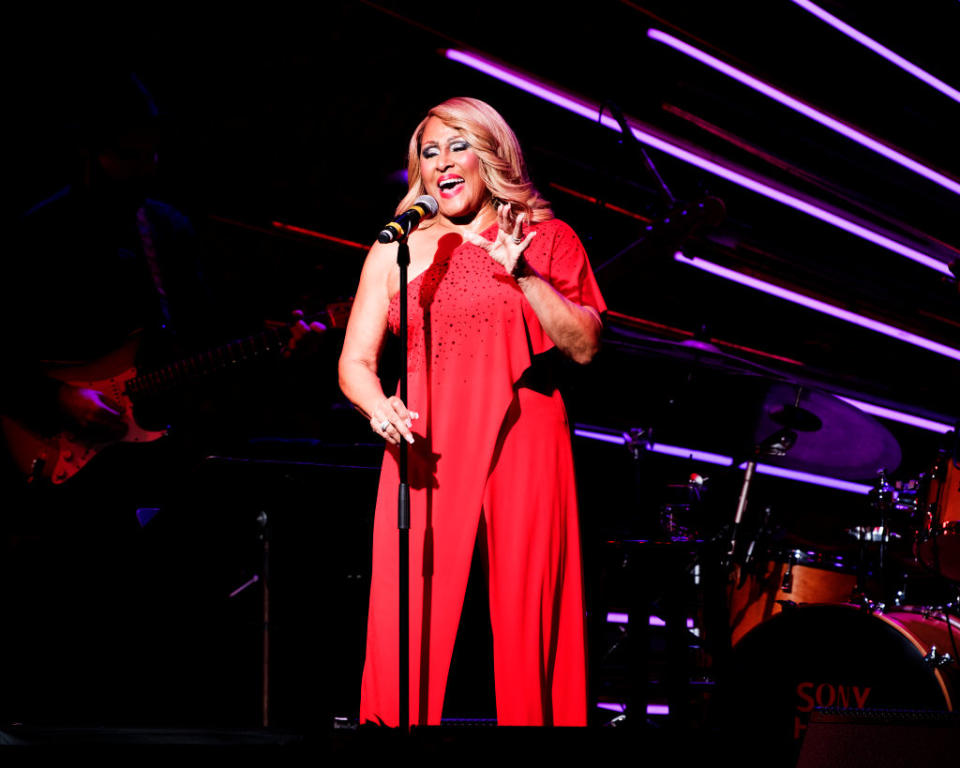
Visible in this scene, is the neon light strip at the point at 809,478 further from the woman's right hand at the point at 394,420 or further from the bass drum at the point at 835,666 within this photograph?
the woman's right hand at the point at 394,420

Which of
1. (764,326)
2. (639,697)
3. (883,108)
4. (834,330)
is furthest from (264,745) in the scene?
(883,108)

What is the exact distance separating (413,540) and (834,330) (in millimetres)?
4696

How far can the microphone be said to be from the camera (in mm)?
2010

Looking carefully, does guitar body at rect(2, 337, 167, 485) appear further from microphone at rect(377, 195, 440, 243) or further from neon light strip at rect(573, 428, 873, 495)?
neon light strip at rect(573, 428, 873, 495)

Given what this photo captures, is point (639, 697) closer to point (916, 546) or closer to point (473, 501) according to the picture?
point (916, 546)

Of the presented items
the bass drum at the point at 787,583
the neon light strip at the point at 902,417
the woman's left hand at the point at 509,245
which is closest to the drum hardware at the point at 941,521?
the bass drum at the point at 787,583

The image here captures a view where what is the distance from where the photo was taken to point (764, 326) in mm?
5824

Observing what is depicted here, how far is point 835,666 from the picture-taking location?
3.42m

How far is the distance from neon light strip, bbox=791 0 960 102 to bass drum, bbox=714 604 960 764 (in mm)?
3948

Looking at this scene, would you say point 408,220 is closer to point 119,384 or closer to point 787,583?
point 119,384

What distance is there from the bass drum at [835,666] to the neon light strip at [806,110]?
3309mm

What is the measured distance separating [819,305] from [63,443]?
4680mm

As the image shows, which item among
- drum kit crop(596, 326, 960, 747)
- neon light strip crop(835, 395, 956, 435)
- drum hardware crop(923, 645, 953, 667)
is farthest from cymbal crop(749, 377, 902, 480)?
neon light strip crop(835, 395, 956, 435)

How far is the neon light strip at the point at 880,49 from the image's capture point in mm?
5676
